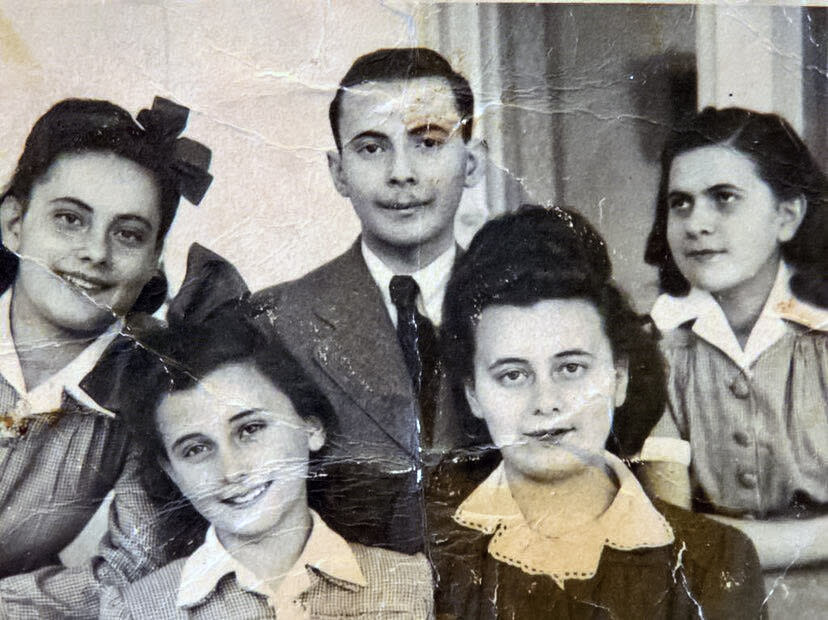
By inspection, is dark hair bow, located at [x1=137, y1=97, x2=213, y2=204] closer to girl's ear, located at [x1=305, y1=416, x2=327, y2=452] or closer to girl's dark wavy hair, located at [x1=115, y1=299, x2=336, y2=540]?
girl's dark wavy hair, located at [x1=115, y1=299, x2=336, y2=540]

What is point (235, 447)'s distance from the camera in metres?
1.58

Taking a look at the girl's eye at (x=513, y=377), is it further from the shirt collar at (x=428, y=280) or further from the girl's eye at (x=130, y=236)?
the girl's eye at (x=130, y=236)

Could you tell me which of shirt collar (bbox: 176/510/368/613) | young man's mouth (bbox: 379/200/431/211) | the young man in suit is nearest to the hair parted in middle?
the young man in suit

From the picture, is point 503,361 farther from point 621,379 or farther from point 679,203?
point 679,203

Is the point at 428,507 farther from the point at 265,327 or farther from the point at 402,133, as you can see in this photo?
the point at 402,133

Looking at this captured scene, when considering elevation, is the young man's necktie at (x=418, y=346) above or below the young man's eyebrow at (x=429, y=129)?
below

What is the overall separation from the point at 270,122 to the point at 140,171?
23cm

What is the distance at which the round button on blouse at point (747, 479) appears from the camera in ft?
5.46

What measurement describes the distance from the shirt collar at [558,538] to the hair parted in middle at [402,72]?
2.00ft

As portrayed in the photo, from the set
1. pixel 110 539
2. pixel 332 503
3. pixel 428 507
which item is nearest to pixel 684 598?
pixel 428 507

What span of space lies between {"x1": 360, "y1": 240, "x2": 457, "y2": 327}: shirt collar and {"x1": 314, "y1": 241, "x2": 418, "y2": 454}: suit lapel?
0.8 inches

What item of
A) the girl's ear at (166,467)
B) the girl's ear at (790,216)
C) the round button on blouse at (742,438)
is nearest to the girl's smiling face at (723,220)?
the girl's ear at (790,216)

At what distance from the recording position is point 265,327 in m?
1.60

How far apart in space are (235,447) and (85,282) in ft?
1.18
